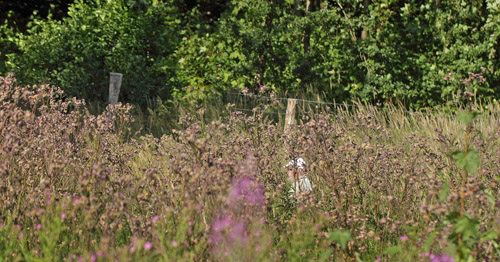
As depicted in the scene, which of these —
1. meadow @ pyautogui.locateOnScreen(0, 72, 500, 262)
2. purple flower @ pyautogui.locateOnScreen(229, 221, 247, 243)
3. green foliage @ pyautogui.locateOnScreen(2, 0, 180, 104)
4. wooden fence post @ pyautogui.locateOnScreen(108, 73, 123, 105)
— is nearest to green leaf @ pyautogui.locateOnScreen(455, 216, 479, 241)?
meadow @ pyautogui.locateOnScreen(0, 72, 500, 262)

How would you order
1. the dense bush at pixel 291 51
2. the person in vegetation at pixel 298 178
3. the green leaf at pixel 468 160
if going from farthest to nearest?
1. the dense bush at pixel 291 51
2. the person in vegetation at pixel 298 178
3. the green leaf at pixel 468 160

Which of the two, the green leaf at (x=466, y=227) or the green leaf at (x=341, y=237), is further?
the green leaf at (x=341, y=237)

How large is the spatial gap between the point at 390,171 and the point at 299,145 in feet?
2.36

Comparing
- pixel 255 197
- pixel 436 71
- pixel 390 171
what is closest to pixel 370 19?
pixel 436 71

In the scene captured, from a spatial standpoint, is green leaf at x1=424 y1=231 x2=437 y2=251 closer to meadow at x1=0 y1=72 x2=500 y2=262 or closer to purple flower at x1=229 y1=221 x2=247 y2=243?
meadow at x1=0 y1=72 x2=500 y2=262

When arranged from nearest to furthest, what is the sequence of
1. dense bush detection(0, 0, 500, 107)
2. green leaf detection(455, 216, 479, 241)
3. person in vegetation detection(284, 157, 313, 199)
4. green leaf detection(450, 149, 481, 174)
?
green leaf detection(455, 216, 479, 241) < green leaf detection(450, 149, 481, 174) < person in vegetation detection(284, 157, 313, 199) < dense bush detection(0, 0, 500, 107)

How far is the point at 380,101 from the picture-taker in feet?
34.0

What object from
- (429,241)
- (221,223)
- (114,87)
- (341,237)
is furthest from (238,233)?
(114,87)

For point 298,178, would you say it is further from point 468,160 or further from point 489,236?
point 489,236

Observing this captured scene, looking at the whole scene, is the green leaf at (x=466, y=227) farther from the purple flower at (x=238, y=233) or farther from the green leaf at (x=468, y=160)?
the purple flower at (x=238, y=233)

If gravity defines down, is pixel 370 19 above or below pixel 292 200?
above

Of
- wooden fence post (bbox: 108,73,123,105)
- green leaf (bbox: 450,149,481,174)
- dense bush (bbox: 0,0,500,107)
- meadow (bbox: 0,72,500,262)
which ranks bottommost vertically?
meadow (bbox: 0,72,500,262)

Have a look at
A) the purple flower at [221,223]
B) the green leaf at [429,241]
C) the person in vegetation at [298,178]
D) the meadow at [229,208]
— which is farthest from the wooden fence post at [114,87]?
the green leaf at [429,241]

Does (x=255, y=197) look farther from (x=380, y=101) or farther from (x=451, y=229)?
(x=380, y=101)
